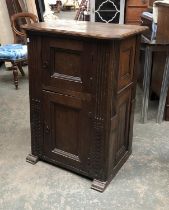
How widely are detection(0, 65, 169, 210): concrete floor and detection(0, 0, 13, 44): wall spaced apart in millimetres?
2189

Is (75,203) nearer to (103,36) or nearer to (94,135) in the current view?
(94,135)

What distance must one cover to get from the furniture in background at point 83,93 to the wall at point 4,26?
2.67 metres

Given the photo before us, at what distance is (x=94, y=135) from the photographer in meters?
1.66

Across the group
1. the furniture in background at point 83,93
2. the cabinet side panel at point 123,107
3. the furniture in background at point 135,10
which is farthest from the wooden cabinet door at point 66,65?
the furniture in background at point 135,10

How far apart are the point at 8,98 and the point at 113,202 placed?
195 centimetres

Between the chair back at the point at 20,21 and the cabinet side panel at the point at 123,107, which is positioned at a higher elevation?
the chair back at the point at 20,21

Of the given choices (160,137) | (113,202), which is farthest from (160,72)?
(113,202)

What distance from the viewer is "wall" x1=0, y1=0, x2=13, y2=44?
163 inches

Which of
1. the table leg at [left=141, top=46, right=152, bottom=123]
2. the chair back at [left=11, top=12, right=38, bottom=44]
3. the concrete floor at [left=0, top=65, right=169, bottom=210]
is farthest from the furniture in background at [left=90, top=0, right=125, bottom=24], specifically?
the concrete floor at [left=0, top=65, right=169, bottom=210]

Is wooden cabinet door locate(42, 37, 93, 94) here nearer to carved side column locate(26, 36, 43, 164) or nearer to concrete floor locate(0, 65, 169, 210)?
carved side column locate(26, 36, 43, 164)

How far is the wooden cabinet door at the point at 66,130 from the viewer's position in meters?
1.67

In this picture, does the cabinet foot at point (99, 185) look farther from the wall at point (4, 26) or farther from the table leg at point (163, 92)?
the wall at point (4, 26)

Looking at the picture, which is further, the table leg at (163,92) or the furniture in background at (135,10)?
the furniture in background at (135,10)

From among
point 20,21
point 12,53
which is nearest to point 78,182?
point 12,53
